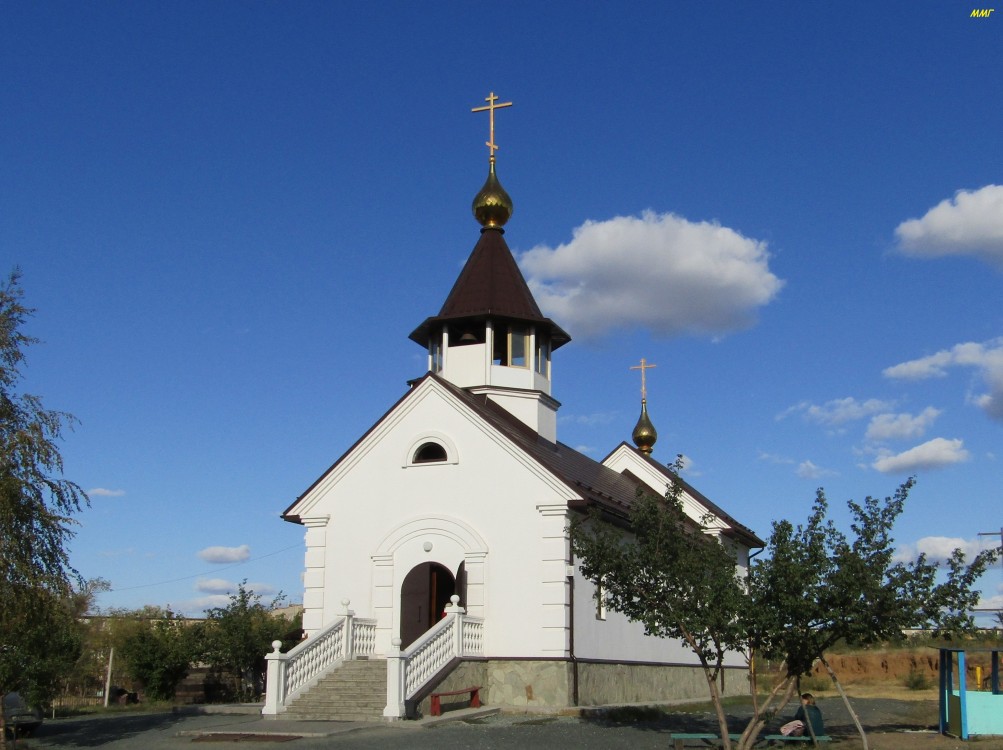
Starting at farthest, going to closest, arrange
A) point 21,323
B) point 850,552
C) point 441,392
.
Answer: point 441,392 < point 21,323 < point 850,552

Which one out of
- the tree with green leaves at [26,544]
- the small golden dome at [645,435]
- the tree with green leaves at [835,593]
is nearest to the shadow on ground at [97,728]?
the tree with green leaves at [26,544]

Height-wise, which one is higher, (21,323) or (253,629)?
(21,323)

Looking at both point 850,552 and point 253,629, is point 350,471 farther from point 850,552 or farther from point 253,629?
point 850,552

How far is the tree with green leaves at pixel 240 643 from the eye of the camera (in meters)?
28.9

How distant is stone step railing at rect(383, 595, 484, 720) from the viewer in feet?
63.6

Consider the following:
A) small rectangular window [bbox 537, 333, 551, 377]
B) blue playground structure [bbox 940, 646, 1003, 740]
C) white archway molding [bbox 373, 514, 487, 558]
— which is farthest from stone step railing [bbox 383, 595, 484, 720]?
blue playground structure [bbox 940, 646, 1003, 740]

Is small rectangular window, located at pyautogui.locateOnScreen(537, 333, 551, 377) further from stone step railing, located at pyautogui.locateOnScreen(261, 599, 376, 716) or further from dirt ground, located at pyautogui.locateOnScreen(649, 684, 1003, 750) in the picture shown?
dirt ground, located at pyautogui.locateOnScreen(649, 684, 1003, 750)

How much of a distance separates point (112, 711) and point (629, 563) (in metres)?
16.8

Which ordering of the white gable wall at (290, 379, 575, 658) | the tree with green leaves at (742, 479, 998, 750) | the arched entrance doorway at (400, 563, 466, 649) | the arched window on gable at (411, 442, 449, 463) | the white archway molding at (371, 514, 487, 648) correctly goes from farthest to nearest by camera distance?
the arched window on gable at (411, 442, 449, 463)
the arched entrance doorway at (400, 563, 466, 649)
the white archway molding at (371, 514, 487, 648)
the white gable wall at (290, 379, 575, 658)
the tree with green leaves at (742, 479, 998, 750)

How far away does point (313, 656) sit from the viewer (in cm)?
2169

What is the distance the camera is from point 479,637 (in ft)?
74.1

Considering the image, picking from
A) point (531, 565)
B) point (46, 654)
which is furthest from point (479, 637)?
point (46, 654)

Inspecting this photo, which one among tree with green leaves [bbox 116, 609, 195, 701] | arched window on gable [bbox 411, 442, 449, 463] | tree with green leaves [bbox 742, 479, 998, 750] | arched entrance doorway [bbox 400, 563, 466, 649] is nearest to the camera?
tree with green leaves [bbox 742, 479, 998, 750]

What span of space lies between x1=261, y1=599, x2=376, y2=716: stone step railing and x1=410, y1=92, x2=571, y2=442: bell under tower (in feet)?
23.7
